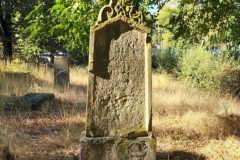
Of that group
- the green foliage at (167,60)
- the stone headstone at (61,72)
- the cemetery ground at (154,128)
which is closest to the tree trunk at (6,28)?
the stone headstone at (61,72)

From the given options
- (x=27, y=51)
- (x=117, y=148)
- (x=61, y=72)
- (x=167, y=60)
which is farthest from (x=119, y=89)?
(x=27, y=51)

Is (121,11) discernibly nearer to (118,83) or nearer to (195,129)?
(118,83)

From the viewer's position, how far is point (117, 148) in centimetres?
539

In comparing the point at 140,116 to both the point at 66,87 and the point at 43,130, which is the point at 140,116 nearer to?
the point at 43,130

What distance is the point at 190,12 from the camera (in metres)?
8.52

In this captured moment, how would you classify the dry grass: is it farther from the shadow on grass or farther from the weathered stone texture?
the weathered stone texture

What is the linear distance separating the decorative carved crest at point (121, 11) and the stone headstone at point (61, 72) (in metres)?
9.26

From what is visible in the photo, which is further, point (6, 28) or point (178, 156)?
point (6, 28)

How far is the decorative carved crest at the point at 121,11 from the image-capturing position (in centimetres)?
528

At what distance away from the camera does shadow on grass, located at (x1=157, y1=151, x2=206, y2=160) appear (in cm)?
685

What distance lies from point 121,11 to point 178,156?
A: 2746 mm

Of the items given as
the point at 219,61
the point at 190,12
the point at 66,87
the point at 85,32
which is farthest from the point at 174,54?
the point at 85,32

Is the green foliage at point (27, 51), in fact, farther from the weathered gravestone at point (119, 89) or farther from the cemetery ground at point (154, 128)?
the weathered gravestone at point (119, 89)

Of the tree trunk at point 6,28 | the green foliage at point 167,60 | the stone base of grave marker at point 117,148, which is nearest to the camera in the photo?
the stone base of grave marker at point 117,148
